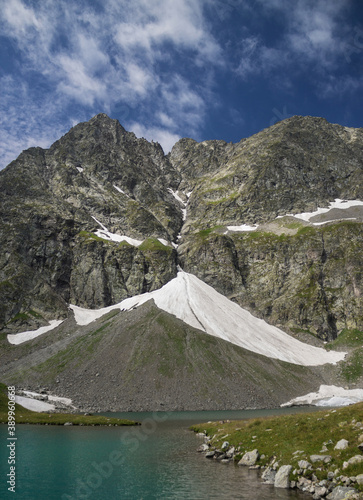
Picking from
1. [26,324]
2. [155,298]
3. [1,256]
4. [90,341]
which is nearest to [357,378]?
[155,298]

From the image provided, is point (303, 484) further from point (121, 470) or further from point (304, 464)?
point (121, 470)

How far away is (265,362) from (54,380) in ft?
208

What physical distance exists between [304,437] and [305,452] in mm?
3136

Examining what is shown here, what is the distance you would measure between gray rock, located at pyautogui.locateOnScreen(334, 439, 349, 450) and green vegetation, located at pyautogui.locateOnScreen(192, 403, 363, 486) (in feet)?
0.67

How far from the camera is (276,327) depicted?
160250mm

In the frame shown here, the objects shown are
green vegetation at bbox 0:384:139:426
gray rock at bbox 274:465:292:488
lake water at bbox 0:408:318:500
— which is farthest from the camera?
green vegetation at bbox 0:384:139:426

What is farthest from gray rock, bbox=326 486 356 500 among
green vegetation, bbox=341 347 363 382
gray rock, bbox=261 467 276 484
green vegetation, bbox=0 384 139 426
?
green vegetation, bbox=341 347 363 382

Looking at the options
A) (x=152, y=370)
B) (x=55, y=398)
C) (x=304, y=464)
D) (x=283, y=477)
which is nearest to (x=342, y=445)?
(x=304, y=464)

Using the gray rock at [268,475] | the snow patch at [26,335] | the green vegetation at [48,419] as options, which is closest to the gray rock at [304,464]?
the gray rock at [268,475]

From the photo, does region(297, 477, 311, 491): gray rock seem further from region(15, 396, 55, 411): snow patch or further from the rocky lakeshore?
region(15, 396, 55, 411): snow patch

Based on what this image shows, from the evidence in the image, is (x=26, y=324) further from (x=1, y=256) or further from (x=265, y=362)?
(x=265, y=362)

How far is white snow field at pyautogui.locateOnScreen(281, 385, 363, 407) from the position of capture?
9316cm

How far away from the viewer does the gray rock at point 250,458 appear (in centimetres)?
2897

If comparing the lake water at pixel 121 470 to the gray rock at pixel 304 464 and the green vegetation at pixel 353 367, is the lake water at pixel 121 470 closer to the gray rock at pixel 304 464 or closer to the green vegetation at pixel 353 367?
the gray rock at pixel 304 464
